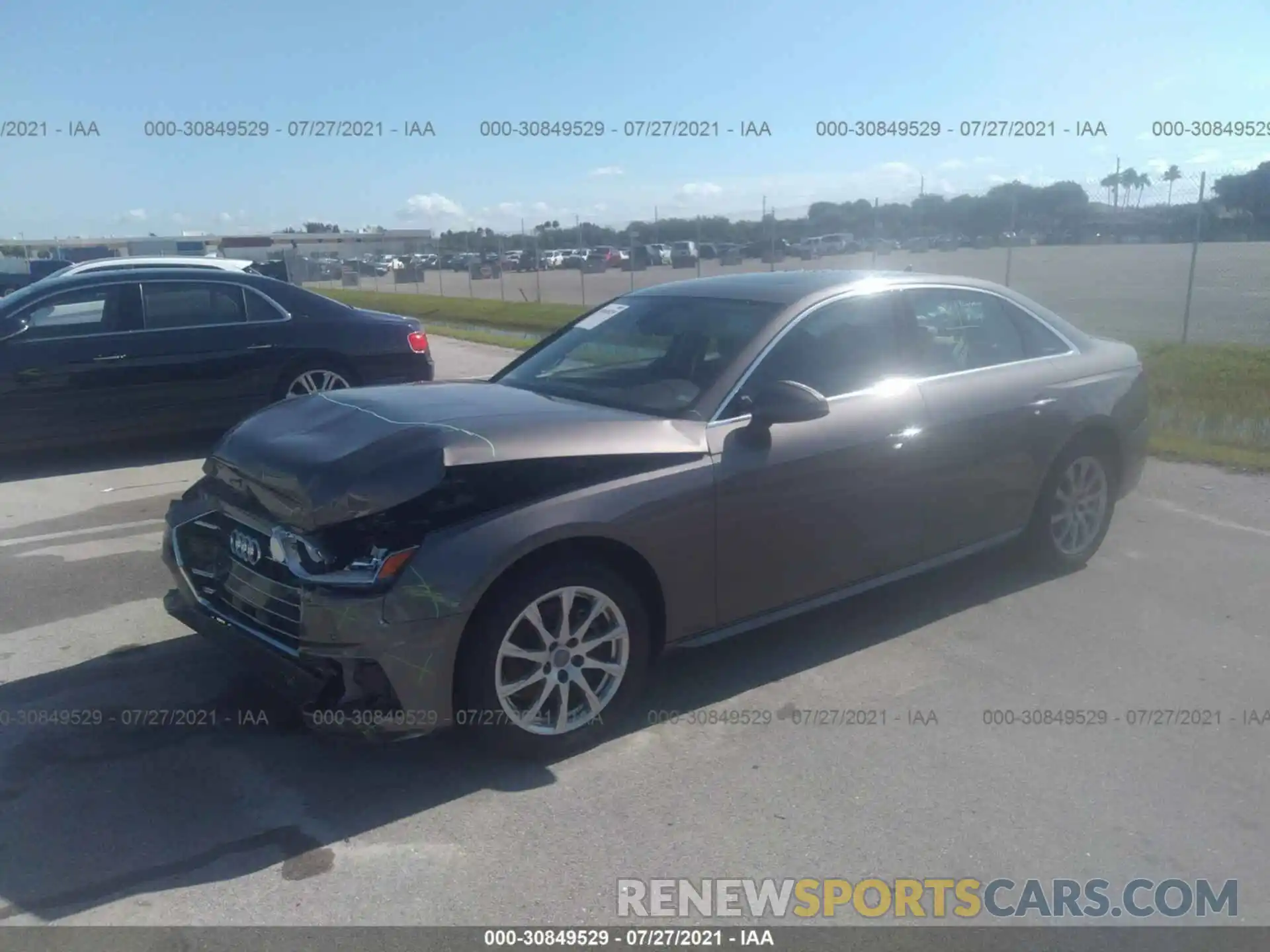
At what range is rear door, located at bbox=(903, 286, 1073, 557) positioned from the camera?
5.07 meters

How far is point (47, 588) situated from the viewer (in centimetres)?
581

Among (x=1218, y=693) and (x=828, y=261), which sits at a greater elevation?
(x=828, y=261)

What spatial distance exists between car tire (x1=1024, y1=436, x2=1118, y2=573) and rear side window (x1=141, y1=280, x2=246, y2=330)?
6.62 metres

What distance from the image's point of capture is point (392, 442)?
391 centimetres

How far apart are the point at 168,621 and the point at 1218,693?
15.3 ft

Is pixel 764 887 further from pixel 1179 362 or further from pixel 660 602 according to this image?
pixel 1179 362

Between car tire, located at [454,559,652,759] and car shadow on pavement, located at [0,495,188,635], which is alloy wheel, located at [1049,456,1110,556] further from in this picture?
car shadow on pavement, located at [0,495,188,635]

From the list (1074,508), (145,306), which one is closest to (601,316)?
(1074,508)

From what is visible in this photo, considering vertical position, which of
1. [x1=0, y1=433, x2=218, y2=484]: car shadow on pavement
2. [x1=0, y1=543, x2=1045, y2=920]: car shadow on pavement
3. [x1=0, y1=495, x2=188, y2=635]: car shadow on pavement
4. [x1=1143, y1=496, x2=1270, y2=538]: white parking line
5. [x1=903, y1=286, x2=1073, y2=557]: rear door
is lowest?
[x1=0, y1=543, x2=1045, y2=920]: car shadow on pavement

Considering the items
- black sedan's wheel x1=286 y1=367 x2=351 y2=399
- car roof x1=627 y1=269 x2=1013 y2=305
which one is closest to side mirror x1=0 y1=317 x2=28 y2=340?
black sedan's wheel x1=286 y1=367 x2=351 y2=399

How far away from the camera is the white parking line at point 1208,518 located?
21.8 feet

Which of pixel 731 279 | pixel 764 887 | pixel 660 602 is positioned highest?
pixel 731 279

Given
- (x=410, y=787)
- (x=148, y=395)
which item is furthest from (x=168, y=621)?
(x=148, y=395)

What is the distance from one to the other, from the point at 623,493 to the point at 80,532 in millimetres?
4495
